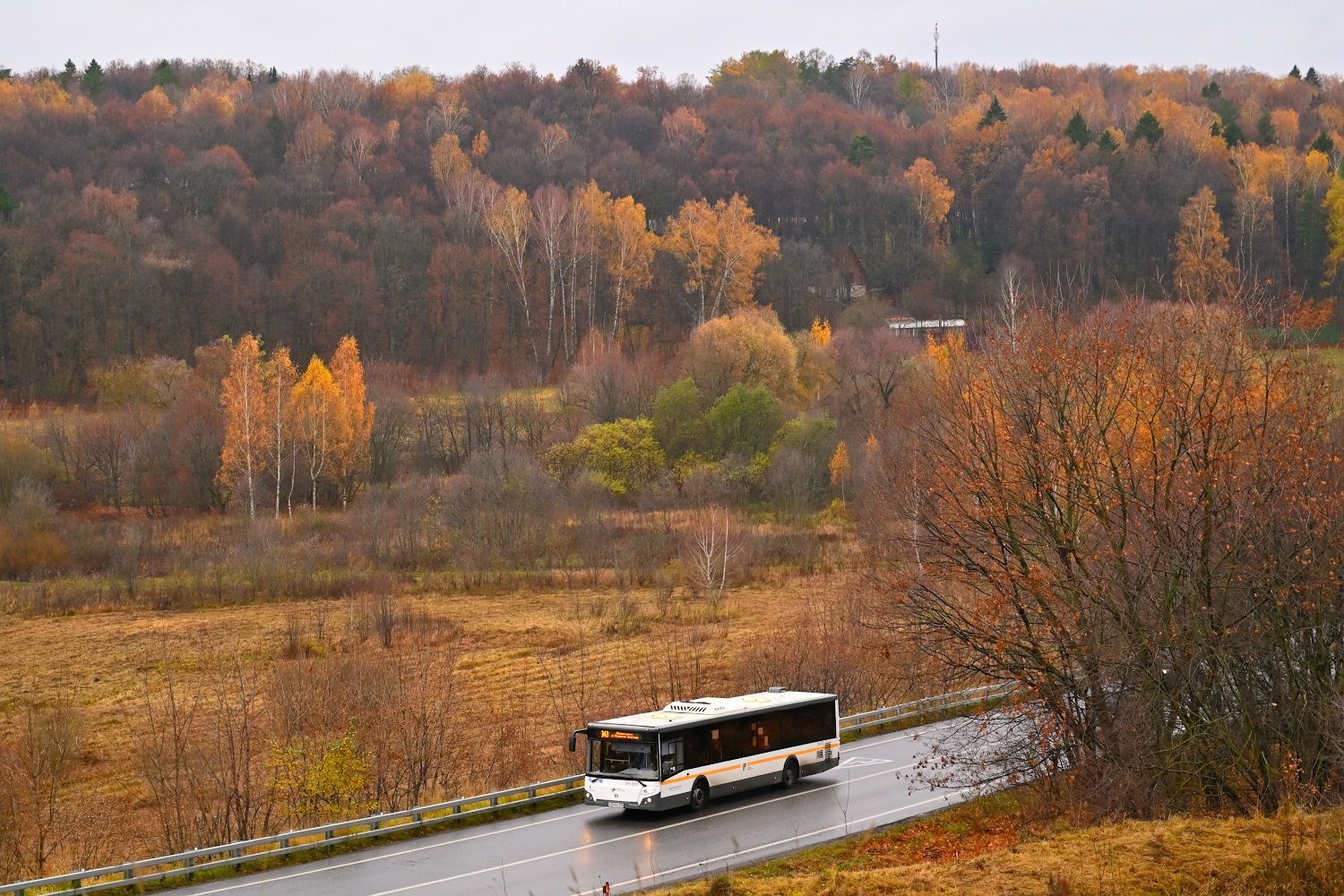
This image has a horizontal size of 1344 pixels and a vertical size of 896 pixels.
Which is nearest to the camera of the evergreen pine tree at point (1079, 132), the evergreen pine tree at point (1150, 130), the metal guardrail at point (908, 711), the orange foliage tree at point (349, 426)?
the metal guardrail at point (908, 711)

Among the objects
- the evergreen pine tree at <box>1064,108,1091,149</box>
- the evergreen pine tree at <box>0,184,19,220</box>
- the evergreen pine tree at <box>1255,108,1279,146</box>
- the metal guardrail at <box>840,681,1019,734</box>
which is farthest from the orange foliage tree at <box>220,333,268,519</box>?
the evergreen pine tree at <box>1255,108,1279,146</box>

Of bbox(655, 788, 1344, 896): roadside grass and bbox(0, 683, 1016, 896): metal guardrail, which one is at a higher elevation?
bbox(655, 788, 1344, 896): roadside grass

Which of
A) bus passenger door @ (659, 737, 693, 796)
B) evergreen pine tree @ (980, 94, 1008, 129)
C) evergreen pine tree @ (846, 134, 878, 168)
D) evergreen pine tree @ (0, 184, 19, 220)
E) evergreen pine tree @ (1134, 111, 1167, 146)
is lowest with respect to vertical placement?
bus passenger door @ (659, 737, 693, 796)

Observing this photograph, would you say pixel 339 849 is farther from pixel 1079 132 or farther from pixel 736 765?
pixel 1079 132

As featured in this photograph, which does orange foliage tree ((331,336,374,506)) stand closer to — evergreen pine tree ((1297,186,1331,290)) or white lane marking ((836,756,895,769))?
white lane marking ((836,756,895,769))

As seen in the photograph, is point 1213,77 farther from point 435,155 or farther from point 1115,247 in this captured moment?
point 435,155

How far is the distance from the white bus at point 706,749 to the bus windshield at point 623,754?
0.05 feet

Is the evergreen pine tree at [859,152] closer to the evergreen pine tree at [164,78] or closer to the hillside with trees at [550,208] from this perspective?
the hillside with trees at [550,208]

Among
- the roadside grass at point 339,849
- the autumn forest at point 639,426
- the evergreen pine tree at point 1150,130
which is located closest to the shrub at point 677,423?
the autumn forest at point 639,426

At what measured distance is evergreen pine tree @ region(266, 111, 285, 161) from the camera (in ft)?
397

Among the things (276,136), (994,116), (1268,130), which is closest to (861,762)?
(276,136)

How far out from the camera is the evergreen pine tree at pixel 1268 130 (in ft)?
427

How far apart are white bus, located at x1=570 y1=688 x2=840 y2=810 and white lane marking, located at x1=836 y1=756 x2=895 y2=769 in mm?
1597

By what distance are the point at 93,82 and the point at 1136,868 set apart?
484 ft
